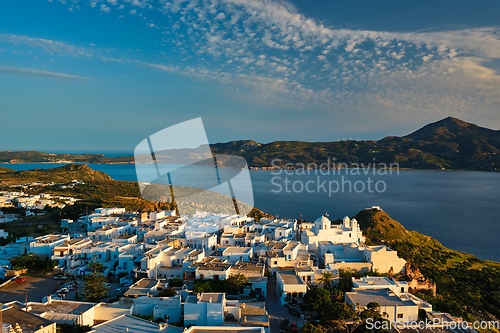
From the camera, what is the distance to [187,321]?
12.4 meters

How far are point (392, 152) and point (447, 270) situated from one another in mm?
114283

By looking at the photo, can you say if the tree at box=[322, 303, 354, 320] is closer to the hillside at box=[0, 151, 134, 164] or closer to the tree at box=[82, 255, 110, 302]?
the tree at box=[82, 255, 110, 302]

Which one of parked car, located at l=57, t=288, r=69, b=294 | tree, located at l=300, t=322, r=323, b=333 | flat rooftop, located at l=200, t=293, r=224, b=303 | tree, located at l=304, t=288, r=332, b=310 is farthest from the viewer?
parked car, located at l=57, t=288, r=69, b=294

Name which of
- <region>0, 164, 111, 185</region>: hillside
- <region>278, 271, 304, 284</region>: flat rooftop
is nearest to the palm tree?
<region>278, 271, 304, 284</region>: flat rooftop

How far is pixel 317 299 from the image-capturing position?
14016mm

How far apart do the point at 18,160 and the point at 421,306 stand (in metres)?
138

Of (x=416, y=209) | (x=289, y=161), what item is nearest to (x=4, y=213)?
(x=416, y=209)

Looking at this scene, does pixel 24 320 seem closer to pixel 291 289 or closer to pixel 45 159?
pixel 291 289

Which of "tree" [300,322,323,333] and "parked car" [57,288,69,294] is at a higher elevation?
"tree" [300,322,323,333]

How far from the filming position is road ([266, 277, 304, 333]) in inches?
517

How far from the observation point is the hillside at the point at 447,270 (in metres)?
20.0

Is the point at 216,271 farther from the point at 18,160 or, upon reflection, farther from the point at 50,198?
the point at 18,160

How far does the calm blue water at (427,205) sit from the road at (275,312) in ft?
104

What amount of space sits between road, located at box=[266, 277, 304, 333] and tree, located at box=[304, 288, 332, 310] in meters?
0.91
